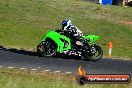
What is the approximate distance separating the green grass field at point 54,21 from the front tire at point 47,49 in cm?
599

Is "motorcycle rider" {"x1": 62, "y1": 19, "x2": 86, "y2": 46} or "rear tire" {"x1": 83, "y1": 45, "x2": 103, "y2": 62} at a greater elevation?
"motorcycle rider" {"x1": 62, "y1": 19, "x2": 86, "y2": 46}

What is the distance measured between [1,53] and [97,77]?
11.9 metres

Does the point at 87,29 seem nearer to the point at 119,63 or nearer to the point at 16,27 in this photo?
the point at 16,27

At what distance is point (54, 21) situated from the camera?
42.7 metres

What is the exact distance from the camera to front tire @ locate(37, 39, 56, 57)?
2323 cm

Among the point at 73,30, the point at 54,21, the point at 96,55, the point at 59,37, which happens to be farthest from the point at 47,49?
the point at 54,21

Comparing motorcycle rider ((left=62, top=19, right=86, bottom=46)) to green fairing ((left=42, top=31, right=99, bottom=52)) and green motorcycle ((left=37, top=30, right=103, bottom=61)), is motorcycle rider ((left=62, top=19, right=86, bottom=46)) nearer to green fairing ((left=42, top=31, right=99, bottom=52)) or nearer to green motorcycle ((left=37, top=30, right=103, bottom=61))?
green motorcycle ((left=37, top=30, right=103, bottom=61))

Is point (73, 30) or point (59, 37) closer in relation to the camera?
point (73, 30)

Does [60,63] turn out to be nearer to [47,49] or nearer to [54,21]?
[47,49]

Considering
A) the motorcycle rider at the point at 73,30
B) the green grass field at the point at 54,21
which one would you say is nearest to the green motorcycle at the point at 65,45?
the motorcycle rider at the point at 73,30

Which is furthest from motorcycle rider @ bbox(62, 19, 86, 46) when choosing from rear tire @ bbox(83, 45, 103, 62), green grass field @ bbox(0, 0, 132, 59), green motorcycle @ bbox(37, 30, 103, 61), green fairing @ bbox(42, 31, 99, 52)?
green grass field @ bbox(0, 0, 132, 59)

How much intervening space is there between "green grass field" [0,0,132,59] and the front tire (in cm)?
599

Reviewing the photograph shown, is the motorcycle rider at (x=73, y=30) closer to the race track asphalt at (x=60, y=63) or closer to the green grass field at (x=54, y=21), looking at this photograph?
the race track asphalt at (x=60, y=63)

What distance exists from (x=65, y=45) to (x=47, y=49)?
92cm
